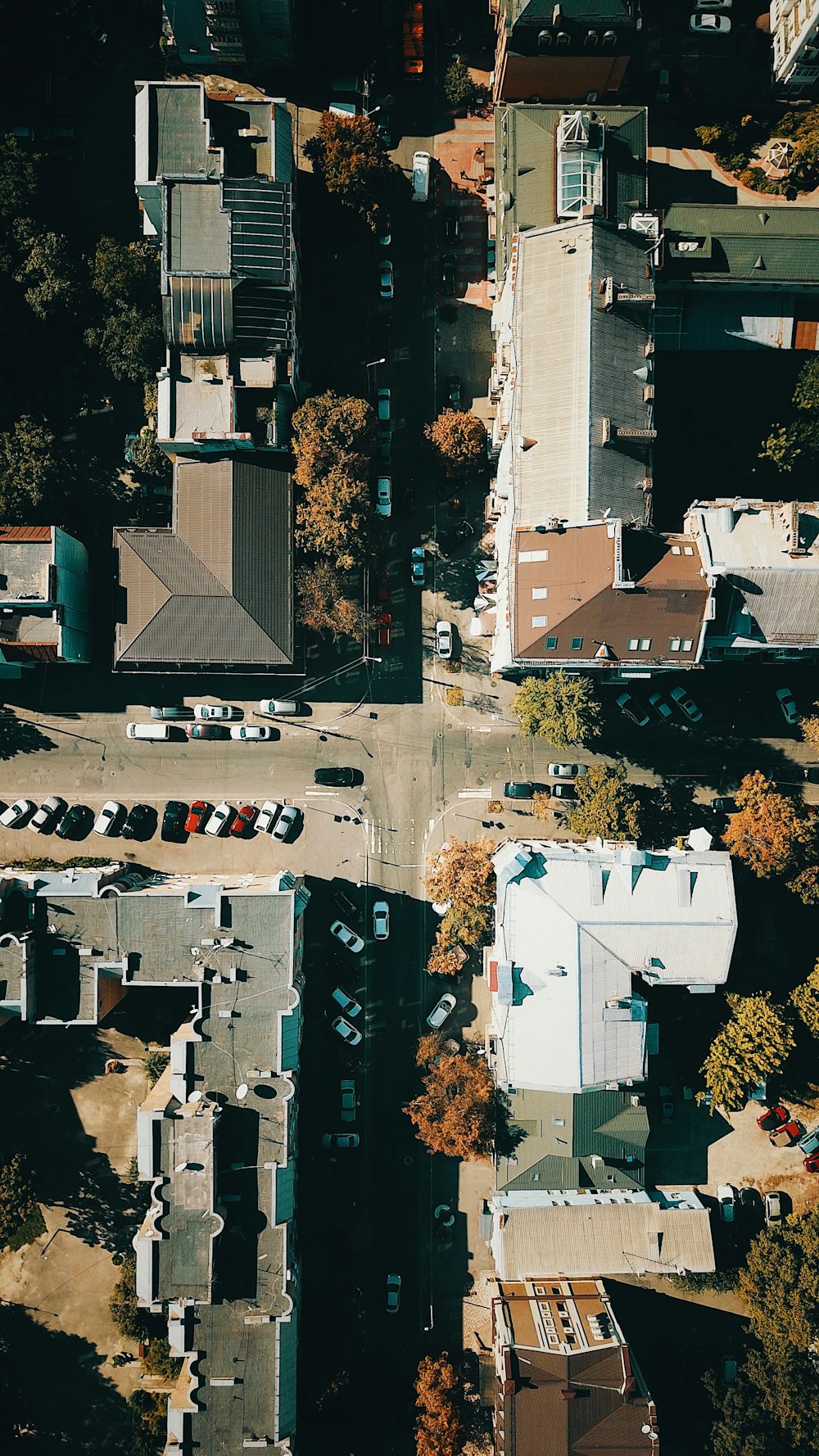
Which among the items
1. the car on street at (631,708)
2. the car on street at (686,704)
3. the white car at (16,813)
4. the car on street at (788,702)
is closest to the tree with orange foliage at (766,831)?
the car on street at (686,704)

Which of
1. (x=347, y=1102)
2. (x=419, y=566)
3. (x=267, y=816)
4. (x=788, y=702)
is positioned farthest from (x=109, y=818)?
(x=788, y=702)

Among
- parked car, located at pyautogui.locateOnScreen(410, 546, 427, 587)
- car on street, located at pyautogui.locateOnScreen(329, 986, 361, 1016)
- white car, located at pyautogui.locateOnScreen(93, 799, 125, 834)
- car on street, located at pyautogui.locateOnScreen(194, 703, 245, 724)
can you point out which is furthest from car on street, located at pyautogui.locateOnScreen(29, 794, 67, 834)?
parked car, located at pyautogui.locateOnScreen(410, 546, 427, 587)

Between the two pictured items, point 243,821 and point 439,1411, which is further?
point 243,821

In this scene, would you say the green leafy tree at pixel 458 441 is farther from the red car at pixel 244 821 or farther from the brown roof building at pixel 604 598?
the red car at pixel 244 821

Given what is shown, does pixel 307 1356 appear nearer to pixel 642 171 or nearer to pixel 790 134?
pixel 642 171

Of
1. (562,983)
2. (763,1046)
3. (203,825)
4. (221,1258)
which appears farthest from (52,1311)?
(763,1046)

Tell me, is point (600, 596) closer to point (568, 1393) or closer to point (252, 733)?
point (252, 733)
